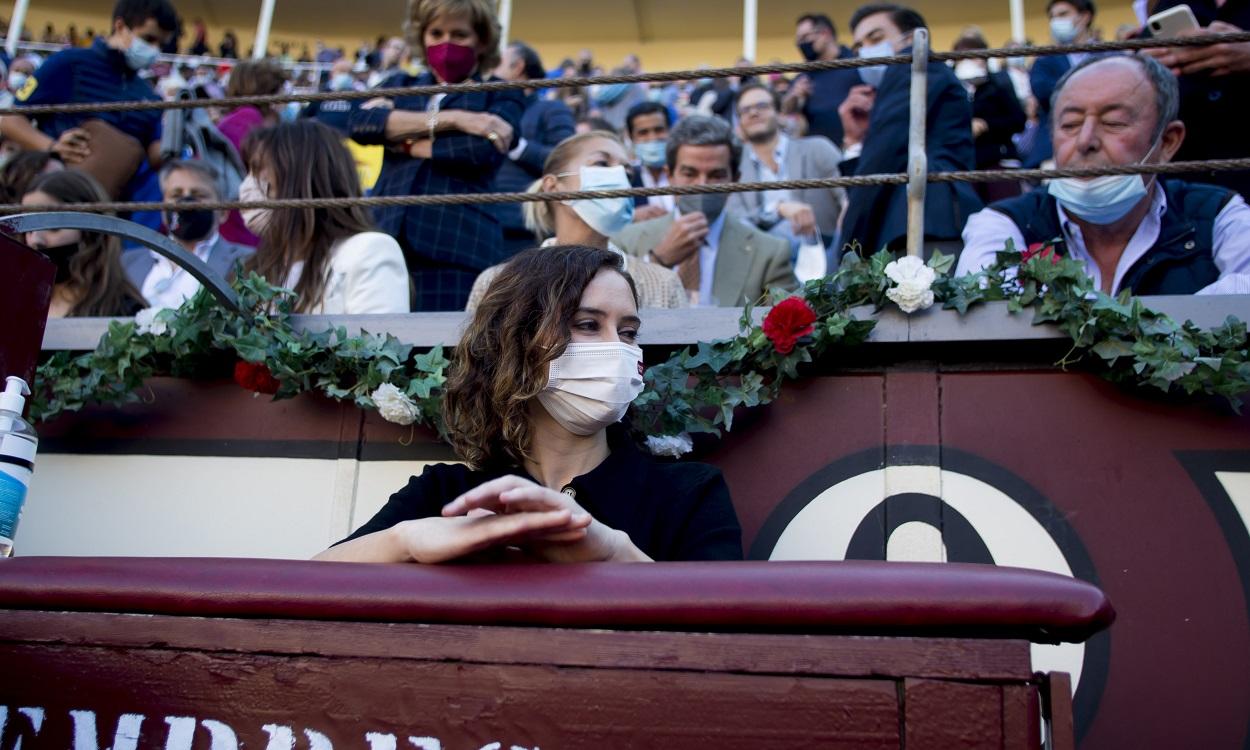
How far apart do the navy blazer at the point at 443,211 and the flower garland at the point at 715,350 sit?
39.6 inches

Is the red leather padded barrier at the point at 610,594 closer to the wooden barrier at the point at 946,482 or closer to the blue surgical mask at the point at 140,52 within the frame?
the wooden barrier at the point at 946,482

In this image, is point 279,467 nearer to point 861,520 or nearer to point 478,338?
point 478,338

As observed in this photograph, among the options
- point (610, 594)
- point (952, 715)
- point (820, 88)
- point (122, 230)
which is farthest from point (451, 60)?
point (820, 88)

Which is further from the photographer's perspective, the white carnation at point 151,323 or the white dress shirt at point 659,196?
the white dress shirt at point 659,196

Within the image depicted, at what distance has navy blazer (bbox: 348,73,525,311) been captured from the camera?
4.70 m

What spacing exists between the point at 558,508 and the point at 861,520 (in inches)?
50.8

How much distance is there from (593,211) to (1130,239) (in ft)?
5.48

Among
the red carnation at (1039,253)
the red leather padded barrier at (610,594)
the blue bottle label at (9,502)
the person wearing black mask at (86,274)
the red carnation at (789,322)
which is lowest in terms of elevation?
the red leather padded barrier at (610,594)

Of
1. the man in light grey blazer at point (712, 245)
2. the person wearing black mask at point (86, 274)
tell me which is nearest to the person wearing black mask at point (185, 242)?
the person wearing black mask at point (86, 274)

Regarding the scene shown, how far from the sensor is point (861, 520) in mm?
3203

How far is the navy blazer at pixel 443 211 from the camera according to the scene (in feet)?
15.4

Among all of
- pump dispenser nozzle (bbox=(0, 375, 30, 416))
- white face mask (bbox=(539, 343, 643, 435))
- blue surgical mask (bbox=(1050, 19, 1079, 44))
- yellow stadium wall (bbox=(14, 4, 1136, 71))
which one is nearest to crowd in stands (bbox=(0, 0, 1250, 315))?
white face mask (bbox=(539, 343, 643, 435))

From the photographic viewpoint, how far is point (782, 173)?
6980mm

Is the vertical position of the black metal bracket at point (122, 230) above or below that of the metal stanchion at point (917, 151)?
below
